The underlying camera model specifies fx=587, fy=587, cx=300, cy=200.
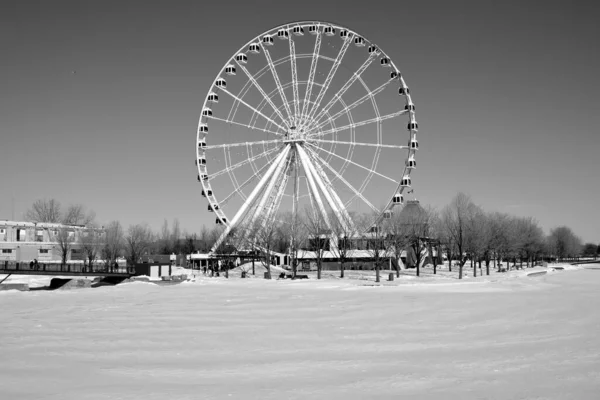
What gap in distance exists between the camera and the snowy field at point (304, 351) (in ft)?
37.9

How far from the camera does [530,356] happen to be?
14.5 m

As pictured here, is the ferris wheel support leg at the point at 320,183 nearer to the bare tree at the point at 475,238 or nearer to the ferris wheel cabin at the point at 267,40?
the ferris wheel cabin at the point at 267,40

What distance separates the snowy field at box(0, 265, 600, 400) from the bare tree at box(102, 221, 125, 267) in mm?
54715

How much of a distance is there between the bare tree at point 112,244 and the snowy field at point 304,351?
180 ft

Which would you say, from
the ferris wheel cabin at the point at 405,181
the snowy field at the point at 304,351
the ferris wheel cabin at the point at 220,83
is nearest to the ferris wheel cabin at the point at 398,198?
the ferris wheel cabin at the point at 405,181

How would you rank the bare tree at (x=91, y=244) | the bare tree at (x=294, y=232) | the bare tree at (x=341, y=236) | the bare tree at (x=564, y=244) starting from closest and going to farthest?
the bare tree at (x=341, y=236)
the bare tree at (x=294, y=232)
the bare tree at (x=91, y=244)
the bare tree at (x=564, y=244)

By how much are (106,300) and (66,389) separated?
20404mm

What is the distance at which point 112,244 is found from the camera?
84688 millimetres

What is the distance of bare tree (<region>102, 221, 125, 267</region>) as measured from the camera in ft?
264

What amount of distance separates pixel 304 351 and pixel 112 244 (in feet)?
244

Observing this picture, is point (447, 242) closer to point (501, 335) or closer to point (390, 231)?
point (390, 231)

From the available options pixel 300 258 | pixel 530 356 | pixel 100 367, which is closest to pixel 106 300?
pixel 100 367

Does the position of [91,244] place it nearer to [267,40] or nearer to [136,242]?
[136,242]

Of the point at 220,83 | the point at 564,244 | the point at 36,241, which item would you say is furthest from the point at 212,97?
the point at 564,244
